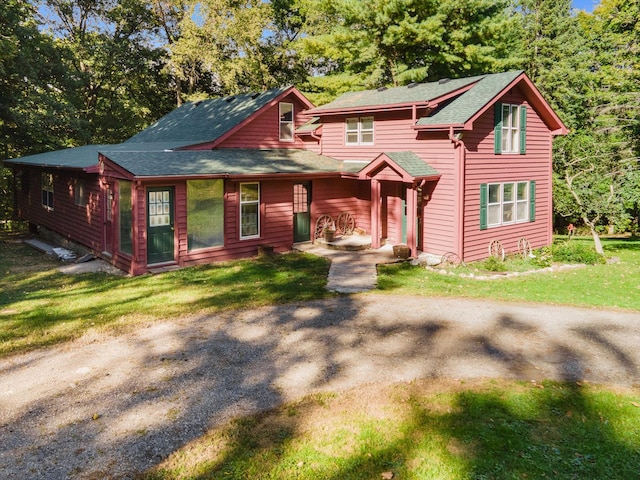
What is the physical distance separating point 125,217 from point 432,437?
12.7 meters

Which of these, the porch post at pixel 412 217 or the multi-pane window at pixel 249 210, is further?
the multi-pane window at pixel 249 210

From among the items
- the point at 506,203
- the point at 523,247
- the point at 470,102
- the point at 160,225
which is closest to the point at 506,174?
the point at 506,203

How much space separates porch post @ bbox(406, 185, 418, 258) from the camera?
17062 mm

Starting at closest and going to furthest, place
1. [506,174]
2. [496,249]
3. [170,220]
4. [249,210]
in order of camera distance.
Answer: [170,220] → [249,210] → [496,249] → [506,174]

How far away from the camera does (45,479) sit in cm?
552

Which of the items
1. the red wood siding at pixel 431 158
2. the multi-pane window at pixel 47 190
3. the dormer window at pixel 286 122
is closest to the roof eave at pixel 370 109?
Answer: the red wood siding at pixel 431 158

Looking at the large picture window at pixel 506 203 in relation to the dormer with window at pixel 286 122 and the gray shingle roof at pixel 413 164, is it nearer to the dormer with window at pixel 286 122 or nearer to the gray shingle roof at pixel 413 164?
the gray shingle roof at pixel 413 164

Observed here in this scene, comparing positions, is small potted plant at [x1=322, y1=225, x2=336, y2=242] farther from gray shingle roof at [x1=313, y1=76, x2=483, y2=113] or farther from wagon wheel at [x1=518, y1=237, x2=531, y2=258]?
wagon wheel at [x1=518, y1=237, x2=531, y2=258]

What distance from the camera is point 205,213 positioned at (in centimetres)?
1677

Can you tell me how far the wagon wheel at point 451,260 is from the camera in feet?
55.1

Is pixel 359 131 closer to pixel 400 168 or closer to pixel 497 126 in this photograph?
pixel 400 168

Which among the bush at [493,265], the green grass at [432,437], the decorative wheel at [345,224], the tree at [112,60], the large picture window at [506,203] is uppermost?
the tree at [112,60]

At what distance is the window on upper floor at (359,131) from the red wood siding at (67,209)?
955 cm

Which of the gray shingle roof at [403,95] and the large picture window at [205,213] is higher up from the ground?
the gray shingle roof at [403,95]
